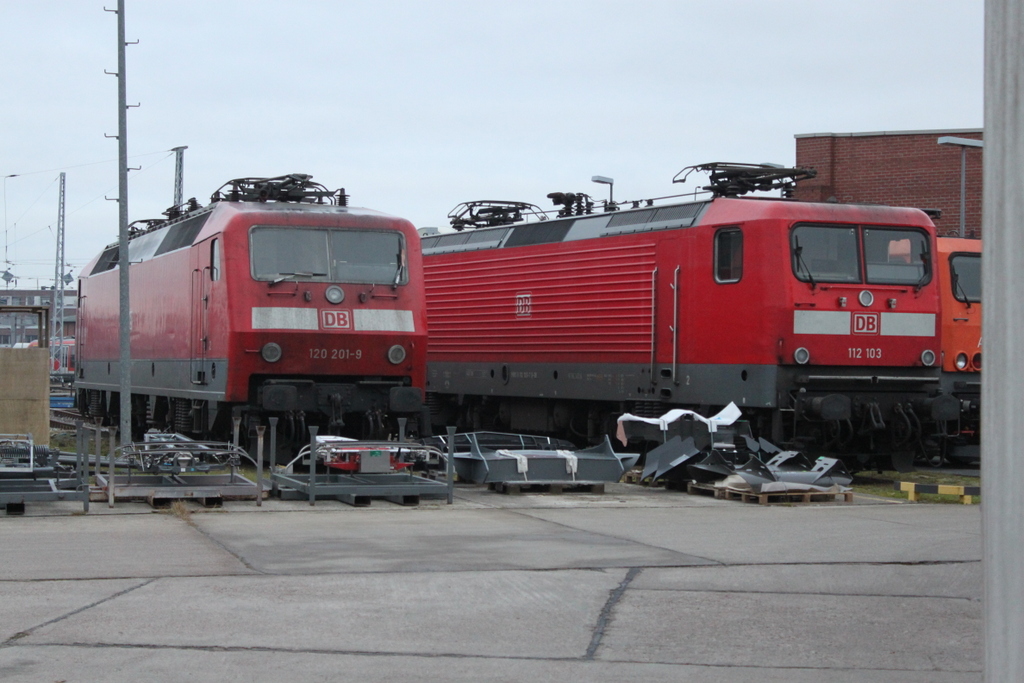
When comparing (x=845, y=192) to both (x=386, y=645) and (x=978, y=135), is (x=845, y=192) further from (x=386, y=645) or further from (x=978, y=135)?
(x=386, y=645)

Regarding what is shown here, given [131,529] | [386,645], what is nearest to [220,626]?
[386,645]

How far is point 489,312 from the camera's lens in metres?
21.1

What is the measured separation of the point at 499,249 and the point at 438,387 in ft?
9.77

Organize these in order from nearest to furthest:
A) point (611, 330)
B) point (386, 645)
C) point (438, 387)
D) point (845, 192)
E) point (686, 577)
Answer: point (386, 645), point (686, 577), point (611, 330), point (438, 387), point (845, 192)

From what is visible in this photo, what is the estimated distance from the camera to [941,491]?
1378cm

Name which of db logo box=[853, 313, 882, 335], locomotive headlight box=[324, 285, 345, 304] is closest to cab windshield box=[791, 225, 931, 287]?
db logo box=[853, 313, 882, 335]

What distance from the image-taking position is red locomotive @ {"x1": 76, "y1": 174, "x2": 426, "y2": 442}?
51.2ft

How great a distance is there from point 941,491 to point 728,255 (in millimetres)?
3958

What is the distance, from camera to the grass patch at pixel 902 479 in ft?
46.1

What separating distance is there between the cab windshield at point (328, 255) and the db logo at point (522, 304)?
13.0ft

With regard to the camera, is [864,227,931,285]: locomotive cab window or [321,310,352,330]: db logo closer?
[321,310,352,330]: db logo

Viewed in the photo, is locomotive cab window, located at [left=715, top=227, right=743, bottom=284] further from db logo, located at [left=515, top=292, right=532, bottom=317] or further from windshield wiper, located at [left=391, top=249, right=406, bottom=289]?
db logo, located at [left=515, top=292, right=532, bottom=317]

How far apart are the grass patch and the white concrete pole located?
11403mm

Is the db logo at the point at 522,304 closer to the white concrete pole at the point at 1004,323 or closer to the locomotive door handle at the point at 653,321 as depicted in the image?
the locomotive door handle at the point at 653,321
